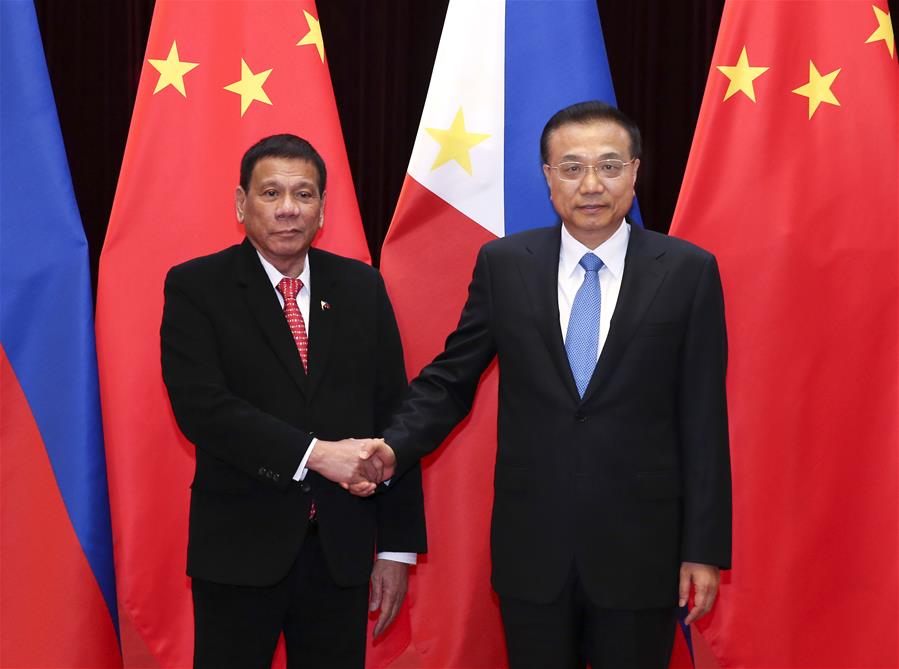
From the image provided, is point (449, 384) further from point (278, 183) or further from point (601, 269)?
point (278, 183)

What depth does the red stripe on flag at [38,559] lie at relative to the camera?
2.58 metres

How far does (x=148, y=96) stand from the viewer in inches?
107

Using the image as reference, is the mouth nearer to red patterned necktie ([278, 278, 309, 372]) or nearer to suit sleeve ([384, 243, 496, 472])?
suit sleeve ([384, 243, 496, 472])

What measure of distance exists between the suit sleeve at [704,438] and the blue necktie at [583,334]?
0.18 meters

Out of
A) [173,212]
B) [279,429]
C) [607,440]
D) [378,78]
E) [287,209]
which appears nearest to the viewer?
[607,440]

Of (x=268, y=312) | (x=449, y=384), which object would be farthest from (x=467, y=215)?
(x=268, y=312)

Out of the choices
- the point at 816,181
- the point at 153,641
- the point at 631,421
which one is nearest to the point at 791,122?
the point at 816,181

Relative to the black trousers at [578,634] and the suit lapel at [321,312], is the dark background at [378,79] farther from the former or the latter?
the black trousers at [578,634]

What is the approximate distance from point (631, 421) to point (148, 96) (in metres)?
1.72

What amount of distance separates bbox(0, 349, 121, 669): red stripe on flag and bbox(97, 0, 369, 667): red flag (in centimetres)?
12

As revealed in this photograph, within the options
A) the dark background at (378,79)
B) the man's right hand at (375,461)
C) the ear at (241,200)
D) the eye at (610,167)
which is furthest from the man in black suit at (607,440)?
the dark background at (378,79)

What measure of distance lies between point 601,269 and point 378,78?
1.50 meters

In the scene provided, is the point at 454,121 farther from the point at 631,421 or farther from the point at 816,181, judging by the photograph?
the point at 631,421

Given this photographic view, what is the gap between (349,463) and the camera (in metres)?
1.93
